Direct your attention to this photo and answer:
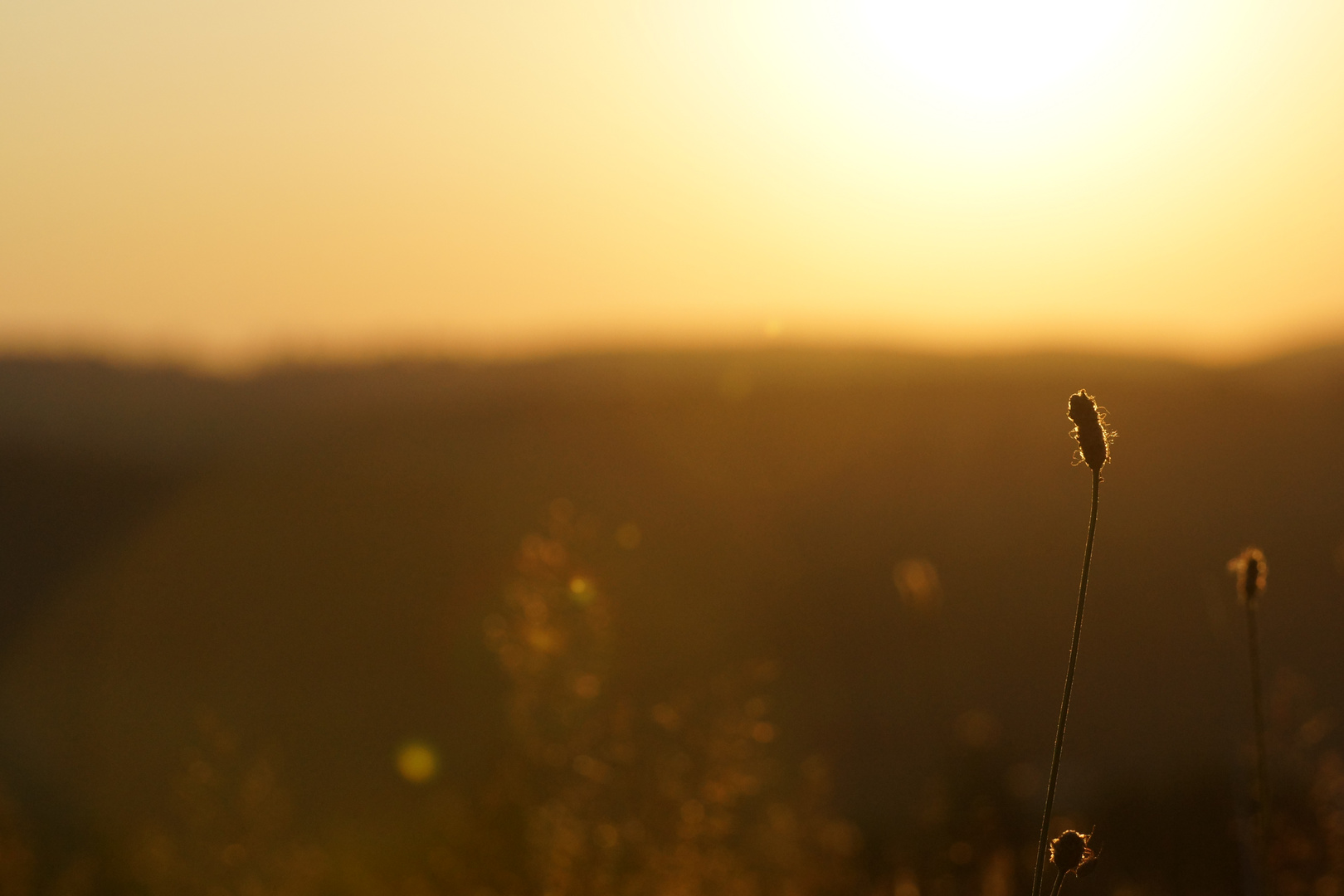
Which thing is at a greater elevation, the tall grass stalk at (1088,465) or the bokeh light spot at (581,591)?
the tall grass stalk at (1088,465)

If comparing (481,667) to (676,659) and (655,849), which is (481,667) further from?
(655,849)

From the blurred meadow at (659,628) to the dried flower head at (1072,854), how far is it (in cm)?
126

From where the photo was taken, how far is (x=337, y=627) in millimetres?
14109

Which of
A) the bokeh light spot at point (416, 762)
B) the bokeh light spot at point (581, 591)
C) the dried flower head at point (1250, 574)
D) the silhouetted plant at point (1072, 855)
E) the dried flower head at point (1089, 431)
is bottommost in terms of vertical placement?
the bokeh light spot at point (416, 762)

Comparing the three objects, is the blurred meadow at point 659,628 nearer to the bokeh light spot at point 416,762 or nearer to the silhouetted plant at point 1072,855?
the bokeh light spot at point 416,762

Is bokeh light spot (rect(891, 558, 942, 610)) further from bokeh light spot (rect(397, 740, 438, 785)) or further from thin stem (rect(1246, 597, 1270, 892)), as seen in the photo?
bokeh light spot (rect(397, 740, 438, 785))

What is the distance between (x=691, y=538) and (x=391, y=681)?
244 inches

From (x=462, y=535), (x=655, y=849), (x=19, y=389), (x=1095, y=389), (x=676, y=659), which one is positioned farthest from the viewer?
(x=1095, y=389)

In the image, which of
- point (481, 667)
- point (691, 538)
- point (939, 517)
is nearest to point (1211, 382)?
point (939, 517)

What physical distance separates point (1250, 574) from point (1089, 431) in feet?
1.85

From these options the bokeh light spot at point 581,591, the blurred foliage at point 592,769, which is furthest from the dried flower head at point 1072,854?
the bokeh light spot at point 581,591

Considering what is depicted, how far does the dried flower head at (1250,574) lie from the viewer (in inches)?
74.3

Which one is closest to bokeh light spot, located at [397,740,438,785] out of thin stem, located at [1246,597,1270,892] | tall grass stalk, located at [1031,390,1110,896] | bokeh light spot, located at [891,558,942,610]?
bokeh light spot, located at [891,558,942,610]

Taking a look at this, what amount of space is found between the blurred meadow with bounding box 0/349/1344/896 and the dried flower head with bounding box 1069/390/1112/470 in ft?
4.60
